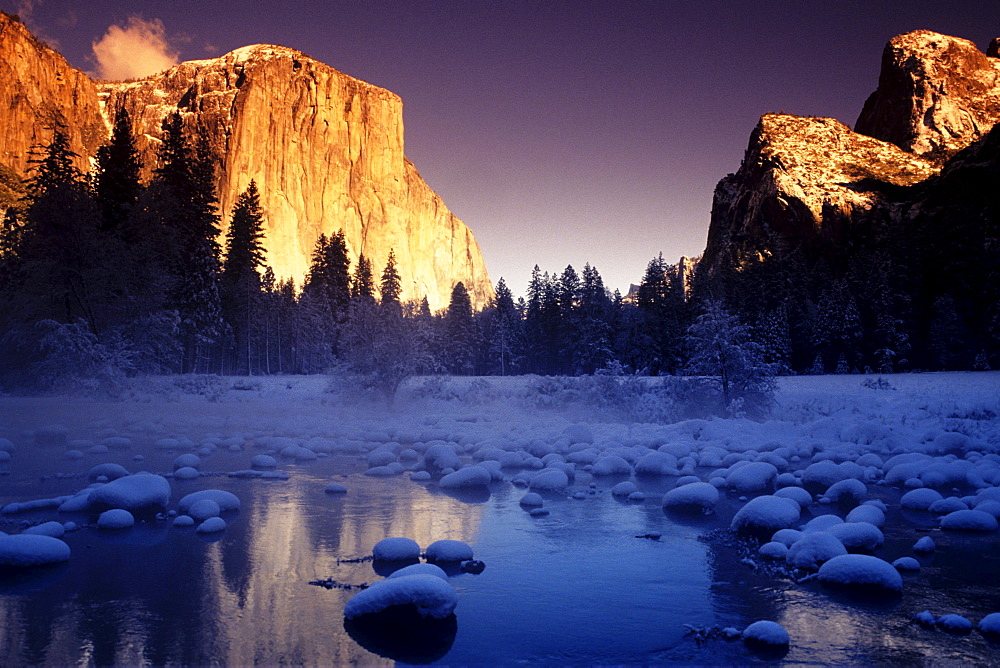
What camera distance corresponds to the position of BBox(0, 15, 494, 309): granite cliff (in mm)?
115625

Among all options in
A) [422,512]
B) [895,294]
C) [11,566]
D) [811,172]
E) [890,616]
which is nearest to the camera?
[890,616]

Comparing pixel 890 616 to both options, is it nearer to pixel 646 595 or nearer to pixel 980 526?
pixel 646 595

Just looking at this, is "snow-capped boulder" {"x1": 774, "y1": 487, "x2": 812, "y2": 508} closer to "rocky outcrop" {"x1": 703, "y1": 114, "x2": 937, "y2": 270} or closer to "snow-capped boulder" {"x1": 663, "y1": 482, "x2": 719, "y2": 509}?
"snow-capped boulder" {"x1": 663, "y1": 482, "x2": 719, "y2": 509}

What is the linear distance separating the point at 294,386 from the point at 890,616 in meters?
23.1

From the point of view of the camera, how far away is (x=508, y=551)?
6.41m

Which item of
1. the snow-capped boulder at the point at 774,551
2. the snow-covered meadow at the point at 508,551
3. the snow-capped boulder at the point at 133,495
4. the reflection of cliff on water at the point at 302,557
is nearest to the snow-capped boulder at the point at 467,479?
the snow-covered meadow at the point at 508,551

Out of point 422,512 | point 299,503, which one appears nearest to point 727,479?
point 422,512

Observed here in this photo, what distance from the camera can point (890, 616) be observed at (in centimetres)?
457

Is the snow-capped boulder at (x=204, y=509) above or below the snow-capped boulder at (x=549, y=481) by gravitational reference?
above

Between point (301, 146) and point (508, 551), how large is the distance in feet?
431

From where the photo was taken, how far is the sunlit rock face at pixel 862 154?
2562 inches

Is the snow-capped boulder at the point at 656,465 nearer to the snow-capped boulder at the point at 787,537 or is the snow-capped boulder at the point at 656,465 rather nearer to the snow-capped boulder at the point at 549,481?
the snow-capped boulder at the point at 549,481

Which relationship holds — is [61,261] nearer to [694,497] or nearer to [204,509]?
[204,509]

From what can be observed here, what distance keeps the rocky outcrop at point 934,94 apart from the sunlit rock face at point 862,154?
5.7 inches
